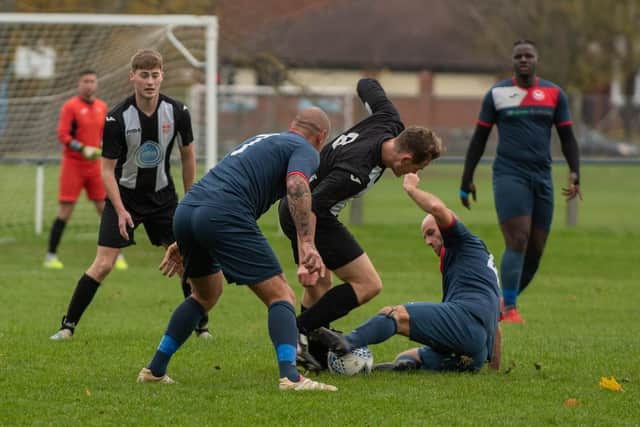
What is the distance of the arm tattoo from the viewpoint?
6.39 m

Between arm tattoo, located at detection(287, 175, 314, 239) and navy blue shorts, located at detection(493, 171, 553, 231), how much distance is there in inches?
169

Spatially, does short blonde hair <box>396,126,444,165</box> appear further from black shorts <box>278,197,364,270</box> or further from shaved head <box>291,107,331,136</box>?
black shorts <box>278,197,364,270</box>

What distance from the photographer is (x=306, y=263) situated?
20.7 ft

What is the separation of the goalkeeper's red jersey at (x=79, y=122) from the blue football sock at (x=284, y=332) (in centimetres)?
763

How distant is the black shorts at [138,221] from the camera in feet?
28.9

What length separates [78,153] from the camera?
14.1m

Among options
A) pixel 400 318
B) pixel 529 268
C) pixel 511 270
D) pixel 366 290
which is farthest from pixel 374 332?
pixel 529 268

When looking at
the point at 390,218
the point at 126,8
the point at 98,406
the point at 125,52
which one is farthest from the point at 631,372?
the point at 126,8

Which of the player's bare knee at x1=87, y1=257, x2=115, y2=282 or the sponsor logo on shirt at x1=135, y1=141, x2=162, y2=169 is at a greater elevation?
the sponsor logo on shirt at x1=135, y1=141, x2=162, y2=169

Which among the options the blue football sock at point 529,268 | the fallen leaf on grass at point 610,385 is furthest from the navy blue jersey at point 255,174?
the blue football sock at point 529,268

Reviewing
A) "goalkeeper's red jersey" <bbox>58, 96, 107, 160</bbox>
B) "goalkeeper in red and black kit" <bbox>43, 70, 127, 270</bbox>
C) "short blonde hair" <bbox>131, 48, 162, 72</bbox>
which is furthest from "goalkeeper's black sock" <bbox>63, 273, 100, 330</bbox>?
"goalkeeper's red jersey" <bbox>58, 96, 107, 160</bbox>

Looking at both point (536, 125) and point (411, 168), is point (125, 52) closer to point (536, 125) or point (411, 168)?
point (536, 125)

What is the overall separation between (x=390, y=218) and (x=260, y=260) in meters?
15.7

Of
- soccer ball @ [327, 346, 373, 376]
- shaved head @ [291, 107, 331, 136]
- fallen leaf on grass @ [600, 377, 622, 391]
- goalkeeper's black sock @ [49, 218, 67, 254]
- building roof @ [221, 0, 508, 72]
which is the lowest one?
building roof @ [221, 0, 508, 72]
